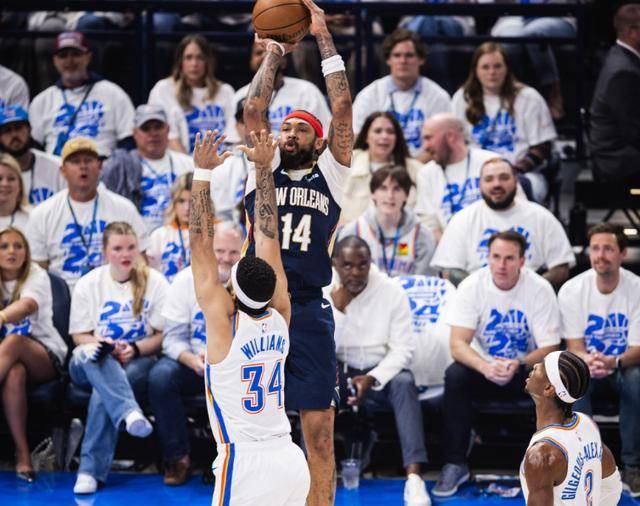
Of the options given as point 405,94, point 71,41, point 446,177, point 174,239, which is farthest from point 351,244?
point 71,41

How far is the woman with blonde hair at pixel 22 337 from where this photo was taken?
23.3ft

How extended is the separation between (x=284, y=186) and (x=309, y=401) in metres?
1.03

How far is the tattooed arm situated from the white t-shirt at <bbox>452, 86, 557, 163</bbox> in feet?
14.6

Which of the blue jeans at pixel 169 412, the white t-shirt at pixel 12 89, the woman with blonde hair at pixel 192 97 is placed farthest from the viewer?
the white t-shirt at pixel 12 89

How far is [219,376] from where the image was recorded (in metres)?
4.76

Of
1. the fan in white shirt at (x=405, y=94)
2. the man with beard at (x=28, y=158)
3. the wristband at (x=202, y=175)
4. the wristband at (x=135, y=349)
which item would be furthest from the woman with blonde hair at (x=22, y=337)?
the fan in white shirt at (x=405, y=94)

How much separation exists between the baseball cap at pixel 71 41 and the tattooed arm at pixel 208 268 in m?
4.47

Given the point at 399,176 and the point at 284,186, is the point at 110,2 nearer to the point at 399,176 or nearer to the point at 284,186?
the point at 399,176

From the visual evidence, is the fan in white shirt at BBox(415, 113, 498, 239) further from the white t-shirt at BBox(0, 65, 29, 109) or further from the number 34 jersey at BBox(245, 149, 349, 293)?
the white t-shirt at BBox(0, 65, 29, 109)

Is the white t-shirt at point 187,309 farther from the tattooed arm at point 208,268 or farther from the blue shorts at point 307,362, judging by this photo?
the tattooed arm at point 208,268

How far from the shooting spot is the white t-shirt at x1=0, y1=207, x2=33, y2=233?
26.4 feet

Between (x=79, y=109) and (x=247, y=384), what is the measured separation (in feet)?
16.4

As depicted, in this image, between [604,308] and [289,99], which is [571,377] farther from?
[289,99]

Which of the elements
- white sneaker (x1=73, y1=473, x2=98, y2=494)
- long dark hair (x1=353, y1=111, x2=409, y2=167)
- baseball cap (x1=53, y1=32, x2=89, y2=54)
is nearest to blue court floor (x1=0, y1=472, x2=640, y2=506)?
white sneaker (x1=73, y1=473, x2=98, y2=494)
